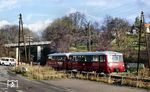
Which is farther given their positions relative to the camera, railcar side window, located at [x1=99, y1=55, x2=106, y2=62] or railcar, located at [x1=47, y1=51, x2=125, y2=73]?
railcar side window, located at [x1=99, y1=55, x2=106, y2=62]

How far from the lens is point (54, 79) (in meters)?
40.5

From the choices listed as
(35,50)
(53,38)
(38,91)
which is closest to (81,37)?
(53,38)

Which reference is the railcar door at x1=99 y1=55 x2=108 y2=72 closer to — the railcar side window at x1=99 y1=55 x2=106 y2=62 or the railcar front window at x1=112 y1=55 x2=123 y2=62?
the railcar side window at x1=99 y1=55 x2=106 y2=62

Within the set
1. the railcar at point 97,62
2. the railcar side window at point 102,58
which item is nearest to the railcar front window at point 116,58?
the railcar at point 97,62

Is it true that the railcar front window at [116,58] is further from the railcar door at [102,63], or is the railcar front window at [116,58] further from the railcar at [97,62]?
the railcar door at [102,63]

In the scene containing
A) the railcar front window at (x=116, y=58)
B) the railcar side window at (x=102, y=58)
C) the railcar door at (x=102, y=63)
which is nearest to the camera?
the railcar door at (x=102, y=63)

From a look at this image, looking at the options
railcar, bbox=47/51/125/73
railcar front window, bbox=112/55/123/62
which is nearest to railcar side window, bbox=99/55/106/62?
railcar, bbox=47/51/125/73

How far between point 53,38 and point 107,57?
261ft

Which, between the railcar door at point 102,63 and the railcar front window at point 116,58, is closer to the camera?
the railcar door at point 102,63

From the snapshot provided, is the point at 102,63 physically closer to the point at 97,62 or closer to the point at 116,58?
the point at 97,62

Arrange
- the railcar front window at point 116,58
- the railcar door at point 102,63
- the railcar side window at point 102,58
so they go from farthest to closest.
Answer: the railcar front window at point 116,58 → the railcar side window at point 102,58 → the railcar door at point 102,63

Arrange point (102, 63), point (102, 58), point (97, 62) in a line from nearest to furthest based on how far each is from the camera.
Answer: point (102, 63) < point (102, 58) < point (97, 62)

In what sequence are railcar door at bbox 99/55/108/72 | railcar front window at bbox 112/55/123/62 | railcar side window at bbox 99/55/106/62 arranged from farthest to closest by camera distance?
railcar front window at bbox 112/55/123/62 → railcar side window at bbox 99/55/106/62 → railcar door at bbox 99/55/108/72

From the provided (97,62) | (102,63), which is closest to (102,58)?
(102,63)
